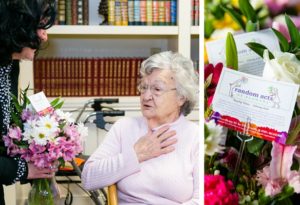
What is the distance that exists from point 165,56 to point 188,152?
365mm

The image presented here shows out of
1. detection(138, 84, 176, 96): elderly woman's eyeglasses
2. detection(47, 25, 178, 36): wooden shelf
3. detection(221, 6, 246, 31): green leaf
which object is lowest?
detection(138, 84, 176, 96): elderly woman's eyeglasses

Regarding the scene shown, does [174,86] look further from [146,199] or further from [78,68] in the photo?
[78,68]

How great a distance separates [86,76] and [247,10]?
6.94 feet

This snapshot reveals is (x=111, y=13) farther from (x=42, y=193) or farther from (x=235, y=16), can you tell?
(x=235, y=16)

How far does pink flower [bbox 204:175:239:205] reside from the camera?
0.95 meters

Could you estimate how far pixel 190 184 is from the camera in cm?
170

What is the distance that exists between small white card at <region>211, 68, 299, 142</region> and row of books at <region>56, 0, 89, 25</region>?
1.97 meters

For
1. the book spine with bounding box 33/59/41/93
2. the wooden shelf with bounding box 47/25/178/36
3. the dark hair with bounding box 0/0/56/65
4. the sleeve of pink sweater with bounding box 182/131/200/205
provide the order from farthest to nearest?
the book spine with bounding box 33/59/41/93 < the wooden shelf with bounding box 47/25/178/36 < the sleeve of pink sweater with bounding box 182/131/200/205 < the dark hair with bounding box 0/0/56/65

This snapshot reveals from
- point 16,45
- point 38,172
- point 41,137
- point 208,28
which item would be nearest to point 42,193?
point 38,172

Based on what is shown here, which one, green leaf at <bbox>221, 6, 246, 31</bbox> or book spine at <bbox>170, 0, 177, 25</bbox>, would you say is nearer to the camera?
green leaf at <bbox>221, 6, 246, 31</bbox>

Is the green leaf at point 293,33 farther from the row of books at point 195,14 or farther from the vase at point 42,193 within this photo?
the row of books at point 195,14

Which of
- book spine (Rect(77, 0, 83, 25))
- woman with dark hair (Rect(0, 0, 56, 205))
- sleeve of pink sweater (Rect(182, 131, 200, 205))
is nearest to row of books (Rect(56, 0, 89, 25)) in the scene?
book spine (Rect(77, 0, 83, 25))

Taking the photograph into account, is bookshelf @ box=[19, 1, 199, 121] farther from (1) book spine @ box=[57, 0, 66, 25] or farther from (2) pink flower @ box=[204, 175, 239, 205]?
(2) pink flower @ box=[204, 175, 239, 205]

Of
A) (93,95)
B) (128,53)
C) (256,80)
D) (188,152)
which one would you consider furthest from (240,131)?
(128,53)
